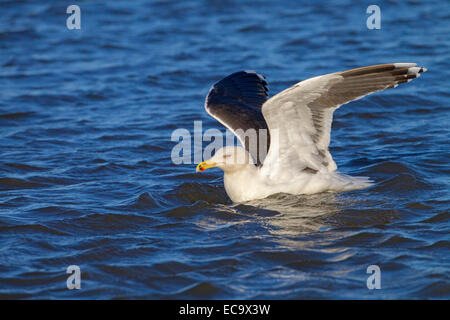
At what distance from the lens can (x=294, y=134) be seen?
7629 mm

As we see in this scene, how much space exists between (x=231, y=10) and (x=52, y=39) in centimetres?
476

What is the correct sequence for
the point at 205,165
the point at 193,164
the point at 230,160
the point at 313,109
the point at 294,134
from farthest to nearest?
the point at 193,164 → the point at 205,165 → the point at 230,160 → the point at 294,134 → the point at 313,109

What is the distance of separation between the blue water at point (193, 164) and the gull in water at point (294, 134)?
200 mm

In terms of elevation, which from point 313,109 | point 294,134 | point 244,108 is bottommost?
point 294,134

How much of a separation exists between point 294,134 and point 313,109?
373 mm

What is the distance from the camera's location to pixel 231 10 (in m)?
18.5

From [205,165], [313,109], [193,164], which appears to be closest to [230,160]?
[205,165]

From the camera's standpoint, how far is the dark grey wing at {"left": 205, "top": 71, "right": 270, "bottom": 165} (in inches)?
330

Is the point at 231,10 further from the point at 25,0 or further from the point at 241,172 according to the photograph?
the point at 241,172

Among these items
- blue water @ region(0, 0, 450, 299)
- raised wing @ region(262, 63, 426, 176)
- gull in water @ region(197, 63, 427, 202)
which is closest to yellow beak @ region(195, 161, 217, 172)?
gull in water @ region(197, 63, 427, 202)

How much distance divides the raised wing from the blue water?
451 mm

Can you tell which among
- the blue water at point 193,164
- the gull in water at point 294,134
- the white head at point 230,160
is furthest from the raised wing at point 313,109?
the blue water at point 193,164

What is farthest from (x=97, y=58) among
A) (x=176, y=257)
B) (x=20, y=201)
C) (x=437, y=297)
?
(x=437, y=297)

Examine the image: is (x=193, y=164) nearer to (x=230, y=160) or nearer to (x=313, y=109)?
(x=230, y=160)
